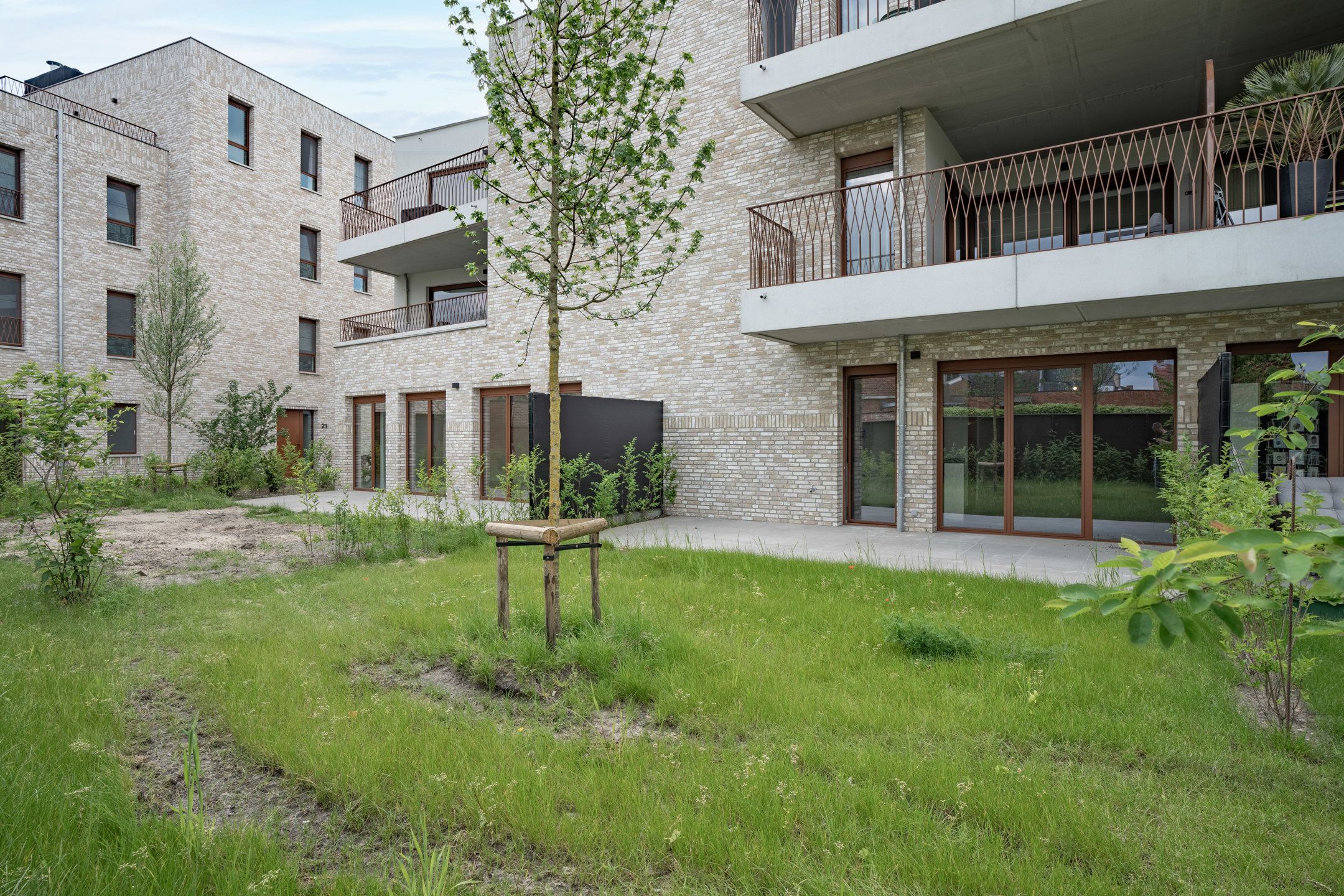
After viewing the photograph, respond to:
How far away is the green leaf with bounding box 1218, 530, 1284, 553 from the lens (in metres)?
1.11

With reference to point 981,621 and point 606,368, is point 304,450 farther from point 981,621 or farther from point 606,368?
A: point 981,621

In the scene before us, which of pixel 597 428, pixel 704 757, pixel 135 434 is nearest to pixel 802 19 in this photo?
pixel 597 428

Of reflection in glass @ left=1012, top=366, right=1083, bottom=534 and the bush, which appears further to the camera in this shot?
reflection in glass @ left=1012, top=366, right=1083, bottom=534

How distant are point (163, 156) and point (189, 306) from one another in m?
6.57

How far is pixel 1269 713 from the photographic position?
11.2ft

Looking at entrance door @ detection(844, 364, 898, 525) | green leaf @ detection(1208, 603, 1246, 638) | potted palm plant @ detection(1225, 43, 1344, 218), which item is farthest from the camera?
entrance door @ detection(844, 364, 898, 525)

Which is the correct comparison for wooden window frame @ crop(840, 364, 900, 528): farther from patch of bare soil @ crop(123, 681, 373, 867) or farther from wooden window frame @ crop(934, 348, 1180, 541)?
patch of bare soil @ crop(123, 681, 373, 867)

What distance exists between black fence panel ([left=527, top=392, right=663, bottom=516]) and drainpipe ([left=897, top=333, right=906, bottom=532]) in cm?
436

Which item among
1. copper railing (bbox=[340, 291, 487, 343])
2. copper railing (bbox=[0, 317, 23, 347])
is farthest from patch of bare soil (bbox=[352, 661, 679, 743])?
copper railing (bbox=[0, 317, 23, 347])

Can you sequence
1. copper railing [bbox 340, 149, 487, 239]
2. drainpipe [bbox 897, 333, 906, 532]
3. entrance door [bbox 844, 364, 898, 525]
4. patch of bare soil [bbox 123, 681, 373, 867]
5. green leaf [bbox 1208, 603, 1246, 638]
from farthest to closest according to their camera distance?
1. copper railing [bbox 340, 149, 487, 239]
2. entrance door [bbox 844, 364, 898, 525]
3. drainpipe [bbox 897, 333, 906, 532]
4. patch of bare soil [bbox 123, 681, 373, 867]
5. green leaf [bbox 1208, 603, 1246, 638]

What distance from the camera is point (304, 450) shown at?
22.2m

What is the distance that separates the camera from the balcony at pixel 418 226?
16.0m

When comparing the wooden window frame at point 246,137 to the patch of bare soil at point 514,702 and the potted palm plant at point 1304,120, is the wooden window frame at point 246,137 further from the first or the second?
the potted palm plant at point 1304,120

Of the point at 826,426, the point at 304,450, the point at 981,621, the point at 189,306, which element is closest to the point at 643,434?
the point at 826,426
